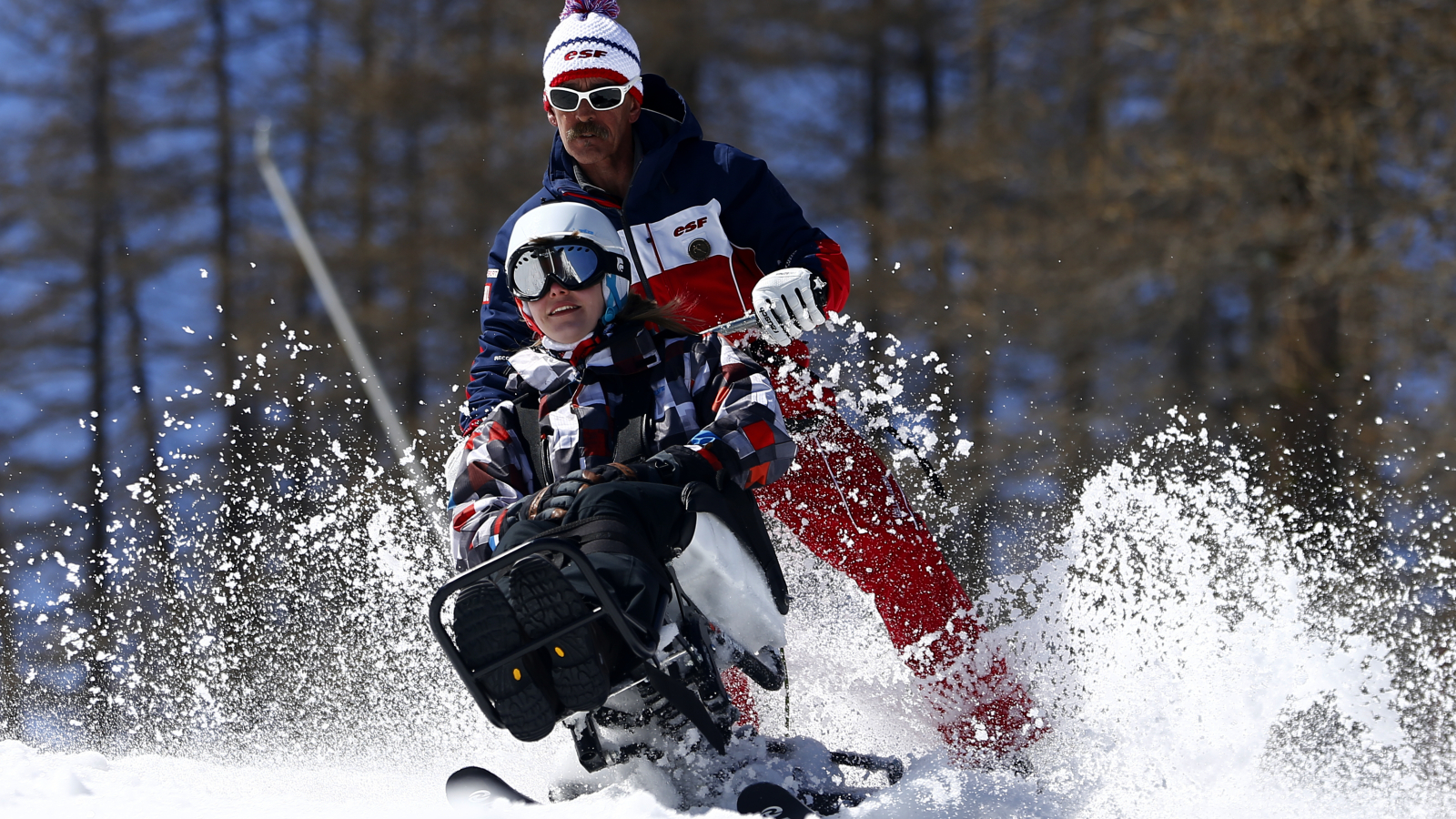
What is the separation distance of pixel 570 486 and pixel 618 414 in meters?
0.43

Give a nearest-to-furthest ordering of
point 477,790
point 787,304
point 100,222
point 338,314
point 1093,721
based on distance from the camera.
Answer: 1. point 477,790
2. point 787,304
3. point 1093,721
4. point 338,314
5. point 100,222

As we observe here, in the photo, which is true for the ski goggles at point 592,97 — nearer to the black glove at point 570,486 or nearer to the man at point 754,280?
the man at point 754,280

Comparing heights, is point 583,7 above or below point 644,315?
above

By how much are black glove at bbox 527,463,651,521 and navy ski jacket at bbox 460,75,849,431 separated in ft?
3.83

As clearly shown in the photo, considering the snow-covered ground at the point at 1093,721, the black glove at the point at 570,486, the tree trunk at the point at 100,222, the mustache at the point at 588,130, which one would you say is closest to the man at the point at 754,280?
the mustache at the point at 588,130

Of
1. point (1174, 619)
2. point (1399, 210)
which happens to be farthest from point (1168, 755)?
point (1399, 210)

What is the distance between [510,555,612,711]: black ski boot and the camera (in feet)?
7.72

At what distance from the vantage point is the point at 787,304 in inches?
128

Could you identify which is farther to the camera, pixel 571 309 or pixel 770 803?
pixel 571 309

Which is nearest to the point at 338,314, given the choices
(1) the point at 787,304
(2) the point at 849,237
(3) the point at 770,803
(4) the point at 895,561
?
(2) the point at 849,237

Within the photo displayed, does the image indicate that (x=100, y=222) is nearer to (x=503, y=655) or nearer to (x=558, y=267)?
(x=558, y=267)

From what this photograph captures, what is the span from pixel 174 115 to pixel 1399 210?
43.9 ft

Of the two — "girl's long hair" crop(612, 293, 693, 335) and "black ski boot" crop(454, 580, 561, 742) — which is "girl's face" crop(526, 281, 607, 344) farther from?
"black ski boot" crop(454, 580, 561, 742)

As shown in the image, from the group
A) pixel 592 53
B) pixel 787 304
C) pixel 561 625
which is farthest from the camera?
pixel 592 53
